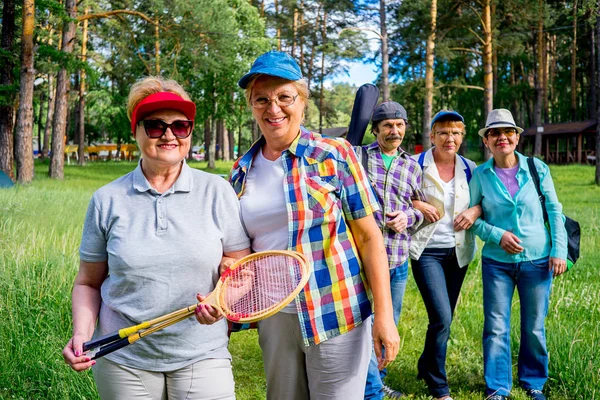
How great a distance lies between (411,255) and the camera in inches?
185

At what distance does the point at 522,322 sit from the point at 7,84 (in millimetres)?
21336

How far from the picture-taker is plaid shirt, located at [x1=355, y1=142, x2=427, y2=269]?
178 inches

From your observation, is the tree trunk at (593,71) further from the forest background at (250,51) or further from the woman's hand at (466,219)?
the woman's hand at (466,219)

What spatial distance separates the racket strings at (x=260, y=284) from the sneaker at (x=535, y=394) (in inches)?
115

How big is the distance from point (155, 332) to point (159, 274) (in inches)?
9.6

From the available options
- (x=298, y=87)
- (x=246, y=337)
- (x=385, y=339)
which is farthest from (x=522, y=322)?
(x=298, y=87)

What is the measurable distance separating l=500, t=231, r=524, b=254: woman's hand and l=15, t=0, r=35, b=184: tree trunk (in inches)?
713

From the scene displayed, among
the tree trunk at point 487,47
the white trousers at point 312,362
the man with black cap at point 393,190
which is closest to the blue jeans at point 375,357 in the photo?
the man with black cap at point 393,190

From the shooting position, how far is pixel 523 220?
4.59 m

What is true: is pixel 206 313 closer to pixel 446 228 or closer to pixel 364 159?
pixel 364 159

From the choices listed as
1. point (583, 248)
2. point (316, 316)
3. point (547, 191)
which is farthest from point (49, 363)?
point (583, 248)

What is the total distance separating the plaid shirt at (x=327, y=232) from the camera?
2.58 meters

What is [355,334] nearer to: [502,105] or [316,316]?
[316,316]

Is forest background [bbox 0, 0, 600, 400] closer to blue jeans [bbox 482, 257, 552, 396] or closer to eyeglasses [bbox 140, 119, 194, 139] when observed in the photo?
blue jeans [bbox 482, 257, 552, 396]
